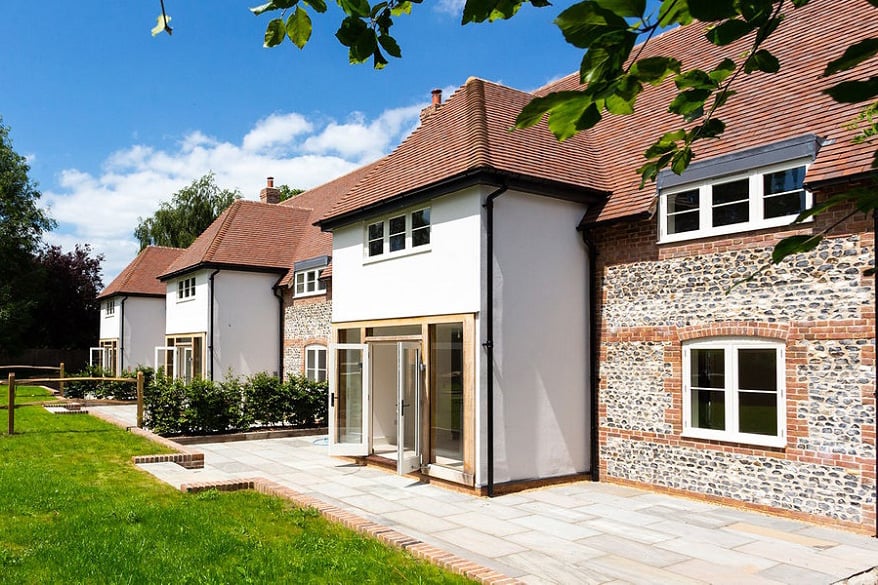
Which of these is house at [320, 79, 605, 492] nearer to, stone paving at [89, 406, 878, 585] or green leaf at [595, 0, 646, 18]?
stone paving at [89, 406, 878, 585]

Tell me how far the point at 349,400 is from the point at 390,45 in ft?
39.9

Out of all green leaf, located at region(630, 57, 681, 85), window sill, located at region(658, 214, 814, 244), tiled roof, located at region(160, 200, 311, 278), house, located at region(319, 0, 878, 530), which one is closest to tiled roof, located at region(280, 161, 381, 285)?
tiled roof, located at region(160, 200, 311, 278)

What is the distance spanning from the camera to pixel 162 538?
24.9 ft

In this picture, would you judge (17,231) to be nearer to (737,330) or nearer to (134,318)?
(134,318)

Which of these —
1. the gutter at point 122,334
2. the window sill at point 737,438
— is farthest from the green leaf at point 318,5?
the gutter at point 122,334

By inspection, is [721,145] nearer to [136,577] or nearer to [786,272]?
[786,272]

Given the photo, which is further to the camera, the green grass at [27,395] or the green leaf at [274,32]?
the green grass at [27,395]

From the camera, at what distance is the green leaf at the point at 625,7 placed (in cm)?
139

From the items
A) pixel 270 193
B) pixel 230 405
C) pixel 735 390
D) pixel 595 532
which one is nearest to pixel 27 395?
pixel 270 193

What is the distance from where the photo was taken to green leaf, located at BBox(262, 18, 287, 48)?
2330 millimetres

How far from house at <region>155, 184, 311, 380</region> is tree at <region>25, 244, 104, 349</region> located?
72.0 ft

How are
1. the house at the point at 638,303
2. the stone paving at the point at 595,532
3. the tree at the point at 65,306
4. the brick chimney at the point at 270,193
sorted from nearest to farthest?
the stone paving at the point at 595,532 → the house at the point at 638,303 → the brick chimney at the point at 270,193 → the tree at the point at 65,306

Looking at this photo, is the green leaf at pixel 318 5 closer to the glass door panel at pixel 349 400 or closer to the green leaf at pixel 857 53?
the green leaf at pixel 857 53

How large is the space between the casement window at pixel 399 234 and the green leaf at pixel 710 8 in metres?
11.0
